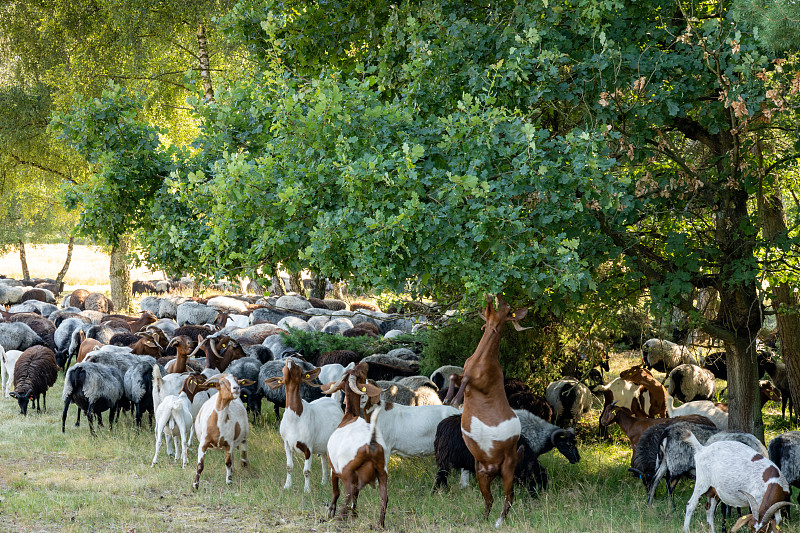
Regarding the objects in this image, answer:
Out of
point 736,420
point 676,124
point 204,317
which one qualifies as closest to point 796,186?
point 676,124

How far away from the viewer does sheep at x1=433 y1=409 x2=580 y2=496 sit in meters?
8.64

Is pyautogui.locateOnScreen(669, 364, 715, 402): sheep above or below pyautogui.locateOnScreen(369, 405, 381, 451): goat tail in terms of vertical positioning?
Result: below

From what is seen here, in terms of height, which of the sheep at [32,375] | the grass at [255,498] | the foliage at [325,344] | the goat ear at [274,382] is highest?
the goat ear at [274,382]

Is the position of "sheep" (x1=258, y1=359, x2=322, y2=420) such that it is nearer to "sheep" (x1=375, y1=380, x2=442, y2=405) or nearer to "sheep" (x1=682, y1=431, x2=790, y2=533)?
"sheep" (x1=375, y1=380, x2=442, y2=405)

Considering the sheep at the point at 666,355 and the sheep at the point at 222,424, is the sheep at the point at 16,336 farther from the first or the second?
the sheep at the point at 666,355

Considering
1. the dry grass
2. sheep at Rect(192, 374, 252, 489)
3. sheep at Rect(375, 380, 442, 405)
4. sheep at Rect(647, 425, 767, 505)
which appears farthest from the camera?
the dry grass

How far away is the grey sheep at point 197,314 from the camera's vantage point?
23.0 metres

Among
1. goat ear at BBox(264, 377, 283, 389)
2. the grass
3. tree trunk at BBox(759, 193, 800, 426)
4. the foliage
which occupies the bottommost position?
the grass

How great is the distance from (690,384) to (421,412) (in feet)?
23.0

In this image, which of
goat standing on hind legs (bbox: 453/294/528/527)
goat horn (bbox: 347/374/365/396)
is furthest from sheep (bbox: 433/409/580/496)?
goat horn (bbox: 347/374/365/396)

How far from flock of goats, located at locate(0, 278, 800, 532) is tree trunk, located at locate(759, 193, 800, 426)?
142cm

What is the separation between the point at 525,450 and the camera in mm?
8648

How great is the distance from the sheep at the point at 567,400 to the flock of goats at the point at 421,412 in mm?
21

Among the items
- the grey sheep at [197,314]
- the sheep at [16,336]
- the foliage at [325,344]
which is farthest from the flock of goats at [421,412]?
the grey sheep at [197,314]
